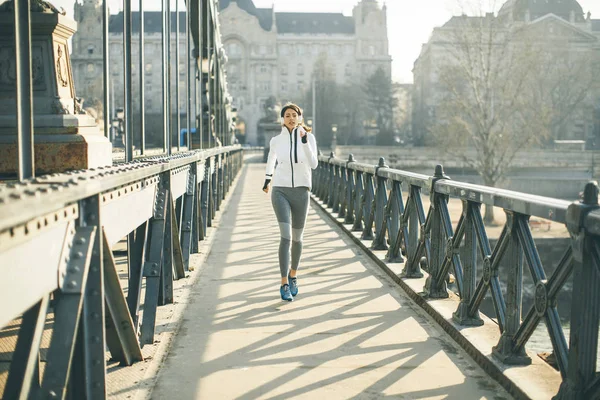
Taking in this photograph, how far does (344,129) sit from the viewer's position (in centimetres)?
10125

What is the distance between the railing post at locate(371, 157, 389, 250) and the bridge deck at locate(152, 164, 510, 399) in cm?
84

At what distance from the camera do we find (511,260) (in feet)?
14.4

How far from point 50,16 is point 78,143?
0.71m

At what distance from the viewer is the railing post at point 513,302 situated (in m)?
4.37

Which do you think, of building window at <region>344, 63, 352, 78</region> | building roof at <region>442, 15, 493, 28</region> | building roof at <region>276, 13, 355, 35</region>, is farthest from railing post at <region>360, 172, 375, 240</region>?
building roof at <region>276, 13, 355, 35</region>

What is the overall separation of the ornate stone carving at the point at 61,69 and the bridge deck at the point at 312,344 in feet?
5.48

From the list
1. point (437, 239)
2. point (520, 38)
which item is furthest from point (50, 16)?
point (520, 38)

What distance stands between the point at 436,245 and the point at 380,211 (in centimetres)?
351

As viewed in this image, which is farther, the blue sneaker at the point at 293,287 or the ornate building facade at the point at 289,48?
the ornate building facade at the point at 289,48

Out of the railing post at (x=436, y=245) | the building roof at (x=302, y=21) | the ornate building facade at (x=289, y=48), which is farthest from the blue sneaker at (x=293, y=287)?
the building roof at (x=302, y=21)

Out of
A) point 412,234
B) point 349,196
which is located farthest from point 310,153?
point 349,196

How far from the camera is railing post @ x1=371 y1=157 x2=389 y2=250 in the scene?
30.6ft

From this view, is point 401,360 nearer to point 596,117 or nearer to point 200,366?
point 200,366

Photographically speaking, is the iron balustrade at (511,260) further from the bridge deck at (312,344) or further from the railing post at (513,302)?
the bridge deck at (312,344)
